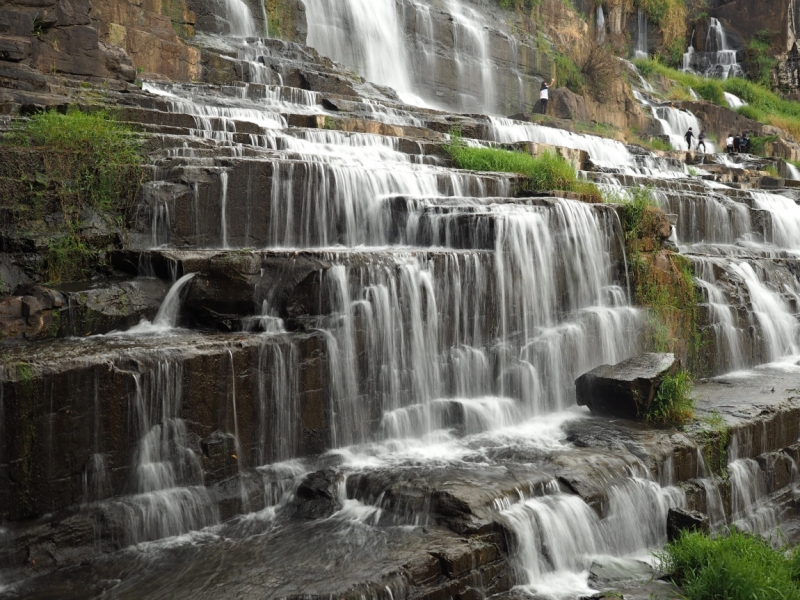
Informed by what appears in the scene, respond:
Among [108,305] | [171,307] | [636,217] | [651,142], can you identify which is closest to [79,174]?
[108,305]

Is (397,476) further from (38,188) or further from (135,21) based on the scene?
(135,21)

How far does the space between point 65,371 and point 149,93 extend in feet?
25.8

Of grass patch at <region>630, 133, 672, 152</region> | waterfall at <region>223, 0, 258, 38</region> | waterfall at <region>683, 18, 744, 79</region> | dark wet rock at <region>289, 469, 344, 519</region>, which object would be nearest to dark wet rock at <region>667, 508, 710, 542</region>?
dark wet rock at <region>289, 469, 344, 519</region>

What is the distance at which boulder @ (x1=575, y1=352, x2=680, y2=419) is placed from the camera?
8320 millimetres

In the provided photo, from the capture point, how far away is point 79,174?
8.30 m

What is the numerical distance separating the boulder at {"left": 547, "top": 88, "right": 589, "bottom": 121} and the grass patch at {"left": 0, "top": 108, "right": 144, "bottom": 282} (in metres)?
18.2

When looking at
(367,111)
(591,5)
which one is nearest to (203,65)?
(367,111)

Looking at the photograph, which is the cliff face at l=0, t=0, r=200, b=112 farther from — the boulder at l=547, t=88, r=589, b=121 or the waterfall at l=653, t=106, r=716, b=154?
the waterfall at l=653, t=106, r=716, b=154

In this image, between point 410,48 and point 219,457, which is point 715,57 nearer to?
point 410,48

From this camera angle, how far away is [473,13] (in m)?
26.6

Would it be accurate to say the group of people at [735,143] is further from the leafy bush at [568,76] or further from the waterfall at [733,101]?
the waterfall at [733,101]

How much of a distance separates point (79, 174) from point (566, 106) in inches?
750

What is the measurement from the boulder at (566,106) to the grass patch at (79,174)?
18.2 meters

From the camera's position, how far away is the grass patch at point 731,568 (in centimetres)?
547
